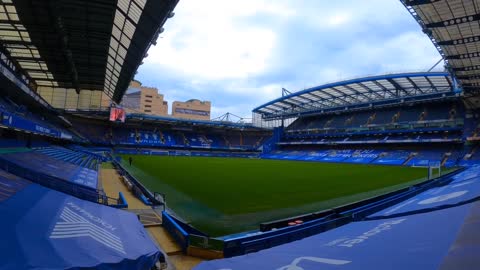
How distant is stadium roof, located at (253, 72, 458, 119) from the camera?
42.3m

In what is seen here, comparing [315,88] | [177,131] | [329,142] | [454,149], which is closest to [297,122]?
[329,142]

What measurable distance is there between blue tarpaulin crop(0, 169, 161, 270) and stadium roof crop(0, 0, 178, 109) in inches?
253

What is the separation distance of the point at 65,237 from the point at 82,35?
1083 centimetres

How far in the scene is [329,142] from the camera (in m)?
59.6

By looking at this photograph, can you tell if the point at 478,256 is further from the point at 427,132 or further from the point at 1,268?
the point at 427,132

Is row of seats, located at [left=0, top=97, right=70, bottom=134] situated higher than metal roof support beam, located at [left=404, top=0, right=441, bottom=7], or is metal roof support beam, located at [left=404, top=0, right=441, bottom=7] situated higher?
metal roof support beam, located at [left=404, top=0, right=441, bottom=7]

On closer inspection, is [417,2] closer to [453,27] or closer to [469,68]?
[453,27]

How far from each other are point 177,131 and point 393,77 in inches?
1956

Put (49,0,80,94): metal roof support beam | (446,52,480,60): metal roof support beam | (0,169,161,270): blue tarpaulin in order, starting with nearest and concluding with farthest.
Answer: (0,169,161,270): blue tarpaulin < (49,0,80,94): metal roof support beam < (446,52,480,60): metal roof support beam

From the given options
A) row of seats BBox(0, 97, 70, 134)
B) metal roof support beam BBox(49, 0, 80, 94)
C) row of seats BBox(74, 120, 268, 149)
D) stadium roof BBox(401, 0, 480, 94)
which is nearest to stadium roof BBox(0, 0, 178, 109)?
metal roof support beam BBox(49, 0, 80, 94)

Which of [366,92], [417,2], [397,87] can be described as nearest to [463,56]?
[417,2]

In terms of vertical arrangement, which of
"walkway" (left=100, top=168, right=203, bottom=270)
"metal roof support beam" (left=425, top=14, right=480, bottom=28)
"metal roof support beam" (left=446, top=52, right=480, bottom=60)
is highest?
"metal roof support beam" (left=425, top=14, right=480, bottom=28)

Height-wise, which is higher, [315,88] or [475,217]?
[315,88]

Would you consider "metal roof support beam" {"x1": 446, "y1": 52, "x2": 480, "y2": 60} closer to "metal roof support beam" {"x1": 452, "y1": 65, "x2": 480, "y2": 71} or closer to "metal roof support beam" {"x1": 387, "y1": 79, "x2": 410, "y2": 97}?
"metal roof support beam" {"x1": 452, "y1": 65, "x2": 480, "y2": 71}
